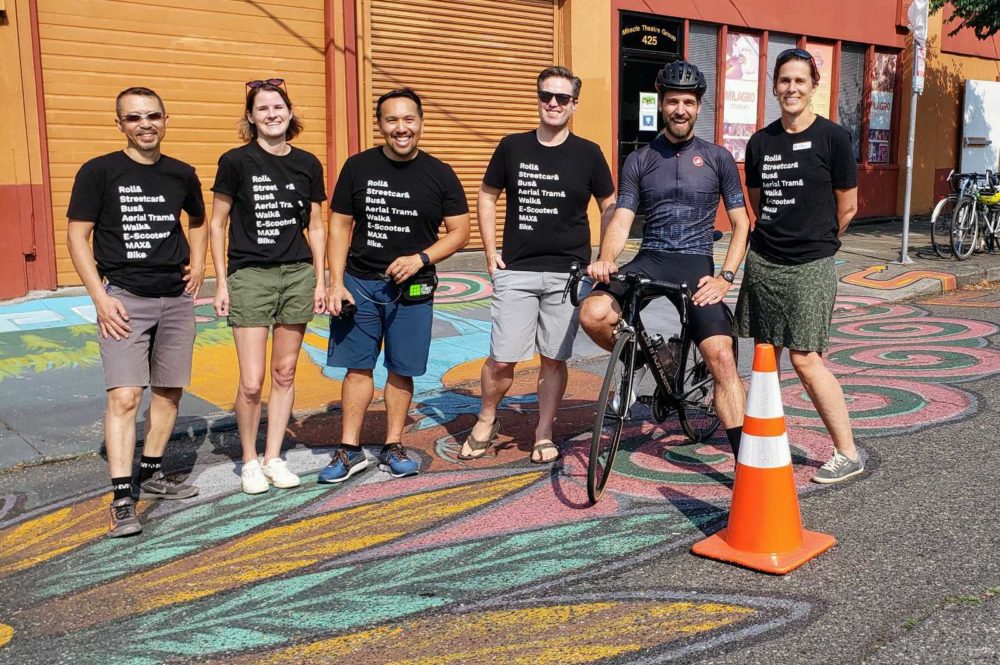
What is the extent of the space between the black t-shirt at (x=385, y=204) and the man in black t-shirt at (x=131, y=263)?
84 centimetres

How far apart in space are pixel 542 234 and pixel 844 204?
62.0 inches

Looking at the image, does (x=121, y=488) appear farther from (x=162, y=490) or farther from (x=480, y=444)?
(x=480, y=444)

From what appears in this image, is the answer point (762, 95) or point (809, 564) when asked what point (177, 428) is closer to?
point (809, 564)

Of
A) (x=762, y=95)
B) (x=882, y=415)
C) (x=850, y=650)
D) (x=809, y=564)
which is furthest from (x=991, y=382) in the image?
(x=762, y=95)

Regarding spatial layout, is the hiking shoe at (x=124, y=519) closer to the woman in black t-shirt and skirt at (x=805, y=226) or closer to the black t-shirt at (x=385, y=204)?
the black t-shirt at (x=385, y=204)

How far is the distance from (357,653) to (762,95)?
15.5m

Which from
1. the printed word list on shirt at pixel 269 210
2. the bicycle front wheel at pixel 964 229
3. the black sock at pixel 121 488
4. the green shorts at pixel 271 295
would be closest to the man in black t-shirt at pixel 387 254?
the green shorts at pixel 271 295

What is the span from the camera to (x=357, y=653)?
333cm

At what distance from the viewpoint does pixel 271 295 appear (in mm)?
5051

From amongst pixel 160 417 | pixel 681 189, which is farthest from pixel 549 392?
pixel 160 417

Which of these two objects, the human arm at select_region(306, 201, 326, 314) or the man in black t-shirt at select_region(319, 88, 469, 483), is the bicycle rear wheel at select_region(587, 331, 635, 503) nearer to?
the man in black t-shirt at select_region(319, 88, 469, 483)

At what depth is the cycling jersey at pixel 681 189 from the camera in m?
5.07

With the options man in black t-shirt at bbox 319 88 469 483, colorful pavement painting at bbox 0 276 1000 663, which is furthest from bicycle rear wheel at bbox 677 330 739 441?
man in black t-shirt at bbox 319 88 469 483

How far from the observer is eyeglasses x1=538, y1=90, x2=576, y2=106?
17.4 ft
